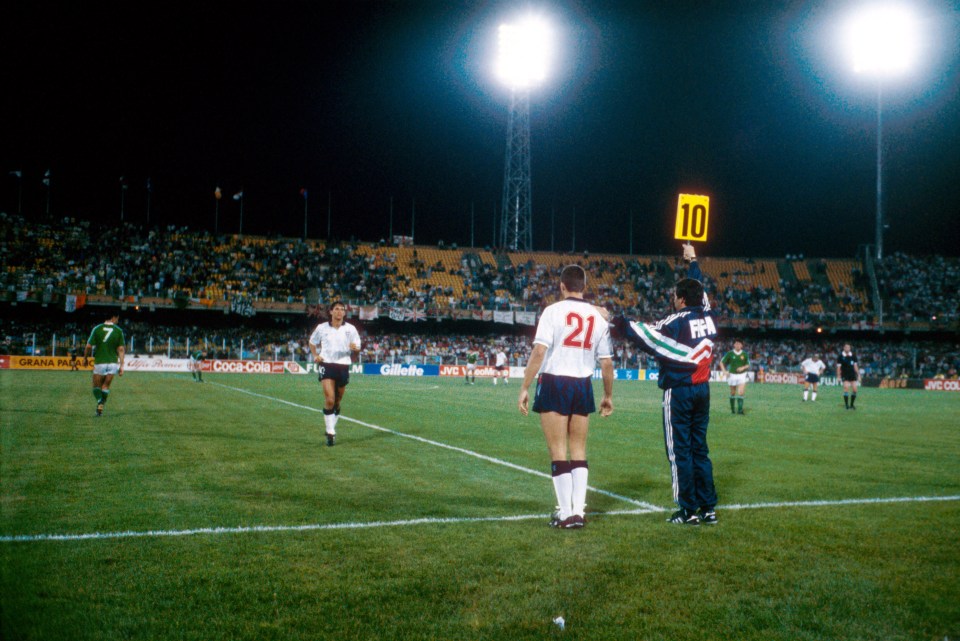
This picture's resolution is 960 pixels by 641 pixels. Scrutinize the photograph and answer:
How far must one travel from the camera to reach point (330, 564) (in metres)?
5.15

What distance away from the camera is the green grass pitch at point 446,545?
4148 millimetres

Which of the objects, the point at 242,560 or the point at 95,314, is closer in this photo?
the point at 242,560

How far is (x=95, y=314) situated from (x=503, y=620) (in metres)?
55.0

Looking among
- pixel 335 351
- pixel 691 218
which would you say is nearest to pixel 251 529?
pixel 691 218

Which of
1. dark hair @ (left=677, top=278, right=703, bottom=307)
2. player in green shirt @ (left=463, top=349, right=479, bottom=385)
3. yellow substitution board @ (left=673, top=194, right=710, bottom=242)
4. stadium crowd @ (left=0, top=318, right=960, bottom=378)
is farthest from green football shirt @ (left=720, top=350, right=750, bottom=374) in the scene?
stadium crowd @ (left=0, top=318, right=960, bottom=378)

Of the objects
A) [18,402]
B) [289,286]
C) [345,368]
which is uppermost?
[289,286]

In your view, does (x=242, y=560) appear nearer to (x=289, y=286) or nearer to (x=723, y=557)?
(x=723, y=557)

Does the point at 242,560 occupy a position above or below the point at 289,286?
below

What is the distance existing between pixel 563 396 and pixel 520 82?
143 feet

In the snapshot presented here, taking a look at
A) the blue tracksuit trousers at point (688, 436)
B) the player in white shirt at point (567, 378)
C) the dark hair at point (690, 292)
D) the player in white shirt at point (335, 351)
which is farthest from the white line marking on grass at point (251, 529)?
the player in white shirt at point (335, 351)

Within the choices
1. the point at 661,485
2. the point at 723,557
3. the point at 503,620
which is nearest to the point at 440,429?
the point at 661,485

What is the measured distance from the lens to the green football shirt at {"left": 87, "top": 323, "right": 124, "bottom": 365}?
16578 millimetres

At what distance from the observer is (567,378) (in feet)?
21.8

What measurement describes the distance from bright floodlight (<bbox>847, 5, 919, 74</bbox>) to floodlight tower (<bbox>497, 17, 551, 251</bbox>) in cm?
1725
